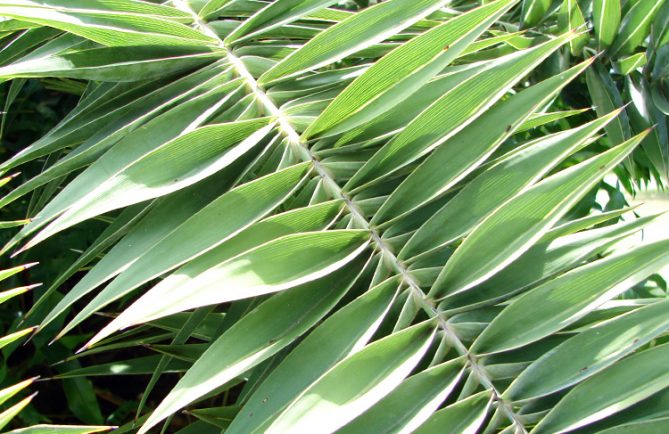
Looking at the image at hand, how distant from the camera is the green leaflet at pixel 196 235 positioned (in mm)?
595

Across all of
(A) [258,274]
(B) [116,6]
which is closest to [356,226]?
(A) [258,274]

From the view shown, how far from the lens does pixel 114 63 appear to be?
2.46 ft

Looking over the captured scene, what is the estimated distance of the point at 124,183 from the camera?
0.63 meters

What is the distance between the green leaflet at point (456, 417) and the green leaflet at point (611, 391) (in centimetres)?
4

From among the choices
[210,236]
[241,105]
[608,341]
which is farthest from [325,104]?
[608,341]

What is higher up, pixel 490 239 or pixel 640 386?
pixel 490 239

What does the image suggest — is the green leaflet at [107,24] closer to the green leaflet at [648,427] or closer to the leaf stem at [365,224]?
→ the leaf stem at [365,224]

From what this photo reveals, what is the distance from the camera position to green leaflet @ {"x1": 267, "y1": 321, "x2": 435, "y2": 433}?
0.52 m

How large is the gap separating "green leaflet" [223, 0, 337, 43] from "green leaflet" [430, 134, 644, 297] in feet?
1.06

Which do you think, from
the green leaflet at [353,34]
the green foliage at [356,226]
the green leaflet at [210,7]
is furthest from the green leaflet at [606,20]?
the green leaflet at [210,7]

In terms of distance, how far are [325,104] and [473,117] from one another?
16cm

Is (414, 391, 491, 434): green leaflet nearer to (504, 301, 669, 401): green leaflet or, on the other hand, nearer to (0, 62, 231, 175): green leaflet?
(504, 301, 669, 401): green leaflet

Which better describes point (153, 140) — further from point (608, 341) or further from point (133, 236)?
point (608, 341)

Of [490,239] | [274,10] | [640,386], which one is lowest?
[640,386]
